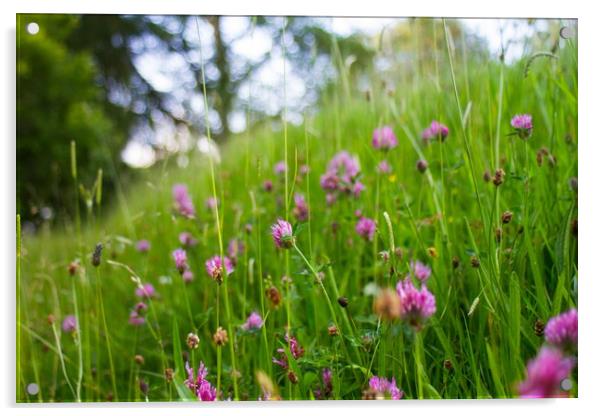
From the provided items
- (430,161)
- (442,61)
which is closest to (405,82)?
(442,61)

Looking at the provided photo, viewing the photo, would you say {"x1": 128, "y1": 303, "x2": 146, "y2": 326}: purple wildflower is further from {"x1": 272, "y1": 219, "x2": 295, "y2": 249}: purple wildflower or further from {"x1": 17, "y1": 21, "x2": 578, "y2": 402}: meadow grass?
{"x1": 272, "y1": 219, "x2": 295, "y2": 249}: purple wildflower

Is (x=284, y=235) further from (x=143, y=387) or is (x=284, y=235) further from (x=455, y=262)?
(x=143, y=387)

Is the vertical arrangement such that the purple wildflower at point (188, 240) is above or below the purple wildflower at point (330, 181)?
below

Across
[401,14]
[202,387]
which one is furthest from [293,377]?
[401,14]

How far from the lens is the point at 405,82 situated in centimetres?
159

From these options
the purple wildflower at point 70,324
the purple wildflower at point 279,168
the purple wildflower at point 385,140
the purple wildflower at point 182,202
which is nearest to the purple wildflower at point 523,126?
the purple wildflower at point 385,140

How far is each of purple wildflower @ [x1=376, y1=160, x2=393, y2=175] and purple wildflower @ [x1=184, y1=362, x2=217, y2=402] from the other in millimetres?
555

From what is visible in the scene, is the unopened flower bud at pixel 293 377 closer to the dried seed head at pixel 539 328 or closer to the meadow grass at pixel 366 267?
the meadow grass at pixel 366 267

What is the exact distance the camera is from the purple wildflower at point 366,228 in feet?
3.73

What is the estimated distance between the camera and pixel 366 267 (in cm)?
117

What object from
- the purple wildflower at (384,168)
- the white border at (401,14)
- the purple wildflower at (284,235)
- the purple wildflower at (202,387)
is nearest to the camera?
the purple wildflower at (284,235)

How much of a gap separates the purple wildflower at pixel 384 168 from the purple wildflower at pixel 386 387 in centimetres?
46

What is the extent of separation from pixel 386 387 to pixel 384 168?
51cm
